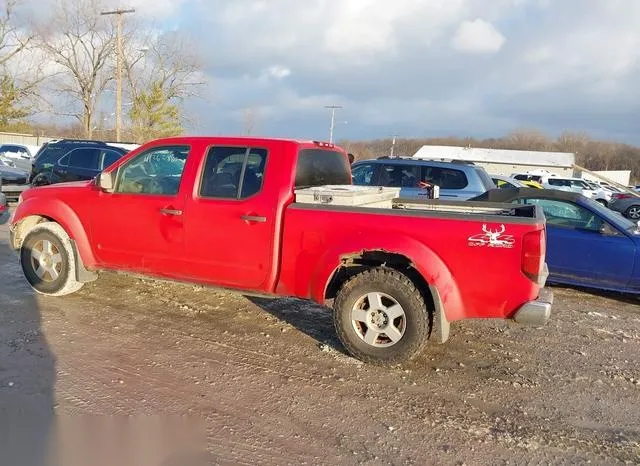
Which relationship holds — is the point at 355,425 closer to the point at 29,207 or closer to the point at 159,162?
the point at 159,162

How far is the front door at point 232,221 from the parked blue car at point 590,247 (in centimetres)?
418

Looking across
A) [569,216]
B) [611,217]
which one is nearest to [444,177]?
[569,216]

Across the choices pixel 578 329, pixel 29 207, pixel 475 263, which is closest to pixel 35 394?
pixel 29 207

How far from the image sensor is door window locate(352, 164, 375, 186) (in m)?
9.83

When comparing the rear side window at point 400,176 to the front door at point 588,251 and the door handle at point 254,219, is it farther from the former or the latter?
the door handle at point 254,219

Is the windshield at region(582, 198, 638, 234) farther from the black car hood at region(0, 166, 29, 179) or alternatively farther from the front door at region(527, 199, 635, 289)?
the black car hood at region(0, 166, 29, 179)

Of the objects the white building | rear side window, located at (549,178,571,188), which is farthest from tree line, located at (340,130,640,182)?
rear side window, located at (549,178,571,188)

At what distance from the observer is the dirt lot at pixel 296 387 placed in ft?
10.2

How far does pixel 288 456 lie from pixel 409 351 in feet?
4.92

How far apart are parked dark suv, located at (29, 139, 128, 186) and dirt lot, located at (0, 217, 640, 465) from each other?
609 cm

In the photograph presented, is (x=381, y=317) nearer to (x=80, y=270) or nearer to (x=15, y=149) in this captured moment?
(x=80, y=270)

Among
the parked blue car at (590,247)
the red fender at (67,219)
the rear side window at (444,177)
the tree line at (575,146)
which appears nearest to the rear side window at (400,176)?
the rear side window at (444,177)

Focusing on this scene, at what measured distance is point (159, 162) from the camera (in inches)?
207

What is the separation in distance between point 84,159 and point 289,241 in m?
8.62
